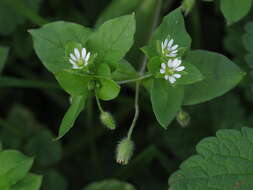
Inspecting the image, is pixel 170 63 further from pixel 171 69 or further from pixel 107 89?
pixel 107 89

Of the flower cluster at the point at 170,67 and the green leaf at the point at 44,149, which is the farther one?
the green leaf at the point at 44,149

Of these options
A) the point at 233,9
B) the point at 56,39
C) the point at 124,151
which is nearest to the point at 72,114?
the point at 124,151

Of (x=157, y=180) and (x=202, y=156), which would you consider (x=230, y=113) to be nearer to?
(x=157, y=180)

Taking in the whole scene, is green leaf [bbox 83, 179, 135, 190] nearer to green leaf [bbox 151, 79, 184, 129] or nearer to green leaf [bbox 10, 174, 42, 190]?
green leaf [bbox 10, 174, 42, 190]

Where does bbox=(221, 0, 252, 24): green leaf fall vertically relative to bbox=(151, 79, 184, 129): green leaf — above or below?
above

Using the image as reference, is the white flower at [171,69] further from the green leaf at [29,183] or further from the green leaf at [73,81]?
the green leaf at [29,183]

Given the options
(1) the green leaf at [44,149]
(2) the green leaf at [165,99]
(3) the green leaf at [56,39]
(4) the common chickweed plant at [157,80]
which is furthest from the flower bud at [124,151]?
(1) the green leaf at [44,149]

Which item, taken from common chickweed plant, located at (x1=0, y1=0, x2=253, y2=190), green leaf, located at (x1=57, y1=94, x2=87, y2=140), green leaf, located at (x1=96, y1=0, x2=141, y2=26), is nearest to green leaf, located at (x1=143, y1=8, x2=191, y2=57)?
common chickweed plant, located at (x1=0, y1=0, x2=253, y2=190)
